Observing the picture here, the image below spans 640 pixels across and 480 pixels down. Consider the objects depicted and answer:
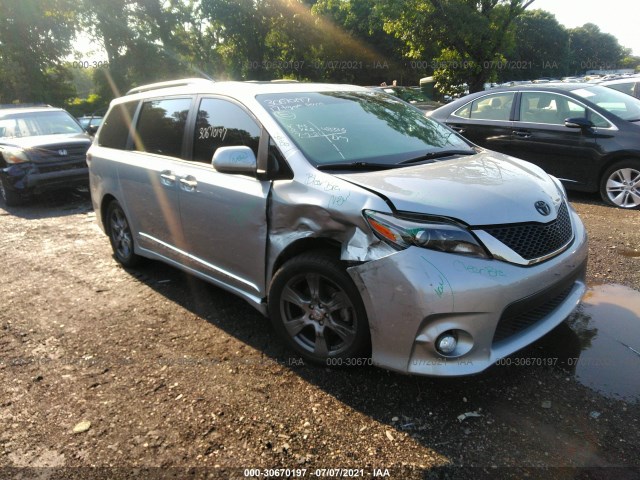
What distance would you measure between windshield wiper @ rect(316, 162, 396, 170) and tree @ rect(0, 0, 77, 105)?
32.4 metres

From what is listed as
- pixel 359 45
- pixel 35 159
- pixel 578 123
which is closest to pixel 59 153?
pixel 35 159

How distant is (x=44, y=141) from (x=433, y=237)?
8792 mm

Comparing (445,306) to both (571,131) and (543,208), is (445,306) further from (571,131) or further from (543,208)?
(571,131)

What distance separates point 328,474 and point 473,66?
45.8ft

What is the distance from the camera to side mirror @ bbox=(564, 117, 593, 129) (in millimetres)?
6289

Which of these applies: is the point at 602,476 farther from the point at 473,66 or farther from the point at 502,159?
the point at 473,66

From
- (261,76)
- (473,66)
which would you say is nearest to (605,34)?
(261,76)

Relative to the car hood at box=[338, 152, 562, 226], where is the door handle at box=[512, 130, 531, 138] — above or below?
below

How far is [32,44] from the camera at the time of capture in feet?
99.1

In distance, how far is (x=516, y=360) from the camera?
3.03m

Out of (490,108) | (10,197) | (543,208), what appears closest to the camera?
(543,208)

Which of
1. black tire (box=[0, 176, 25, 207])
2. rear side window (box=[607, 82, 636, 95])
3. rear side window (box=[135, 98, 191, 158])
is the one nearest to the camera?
rear side window (box=[135, 98, 191, 158])

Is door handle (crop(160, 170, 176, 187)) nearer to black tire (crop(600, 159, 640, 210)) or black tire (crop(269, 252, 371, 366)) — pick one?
black tire (crop(269, 252, 371, 366))

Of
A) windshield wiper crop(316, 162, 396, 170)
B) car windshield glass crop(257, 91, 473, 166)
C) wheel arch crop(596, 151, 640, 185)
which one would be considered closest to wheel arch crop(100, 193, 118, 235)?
car windshield glass crop(257, 91, 473, 166)
